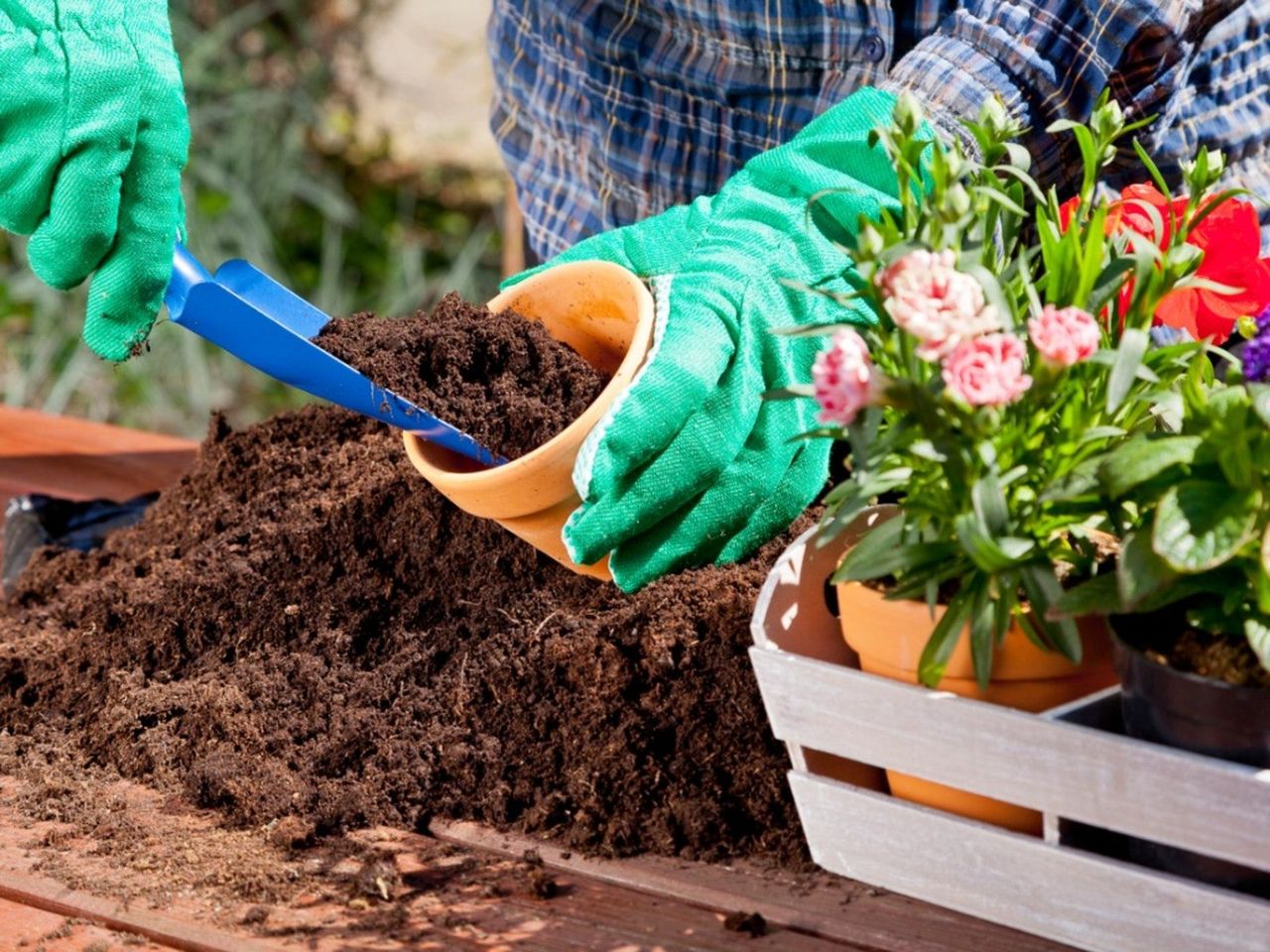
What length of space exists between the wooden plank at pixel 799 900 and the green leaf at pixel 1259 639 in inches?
9.6

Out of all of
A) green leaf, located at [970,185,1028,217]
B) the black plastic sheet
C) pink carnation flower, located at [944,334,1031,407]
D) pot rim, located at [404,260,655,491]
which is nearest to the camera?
pink carnation flower, located at [944,334,1031,407]

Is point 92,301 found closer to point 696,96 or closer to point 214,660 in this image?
point 214,660

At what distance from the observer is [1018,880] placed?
84 cm

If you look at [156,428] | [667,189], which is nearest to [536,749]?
[667,189]

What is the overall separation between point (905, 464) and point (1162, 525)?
6.3 inches

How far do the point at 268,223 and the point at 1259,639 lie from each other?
11.8 feet

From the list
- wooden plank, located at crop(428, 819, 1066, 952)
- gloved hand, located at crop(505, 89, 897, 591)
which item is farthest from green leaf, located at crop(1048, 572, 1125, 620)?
gloved hand, located at crop(505, 89, 897, 591)

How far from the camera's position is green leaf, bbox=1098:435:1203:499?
0.74m

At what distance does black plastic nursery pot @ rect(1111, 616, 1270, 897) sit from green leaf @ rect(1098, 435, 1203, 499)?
3.7 inches

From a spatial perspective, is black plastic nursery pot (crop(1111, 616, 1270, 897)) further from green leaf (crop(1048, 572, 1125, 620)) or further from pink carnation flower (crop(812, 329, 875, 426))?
pink carnation flower (crop(812, 329, 875, 426))

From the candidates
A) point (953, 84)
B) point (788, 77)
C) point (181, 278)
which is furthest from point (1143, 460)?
point (788, 77)

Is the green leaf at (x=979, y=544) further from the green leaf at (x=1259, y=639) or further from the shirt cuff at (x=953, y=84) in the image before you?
the shirt cuff at (x=953, y=84)

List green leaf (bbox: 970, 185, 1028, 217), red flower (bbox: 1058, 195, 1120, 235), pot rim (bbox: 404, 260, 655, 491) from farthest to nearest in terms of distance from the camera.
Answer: pot rim (bbox: 404, 260, 655, 491)
red flower (bbox: 1058, 195, 1120, 235)
green leaf (bbox: 970, 185, 1028, 217)

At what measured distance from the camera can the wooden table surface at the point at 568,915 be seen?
0.87m
